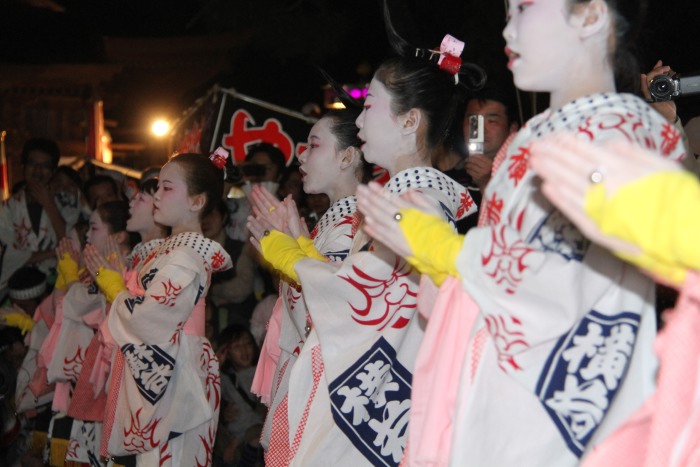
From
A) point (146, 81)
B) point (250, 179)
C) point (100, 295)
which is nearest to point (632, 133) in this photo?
point (100, 295)

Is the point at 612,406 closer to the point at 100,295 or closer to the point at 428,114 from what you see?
the point at 428,114

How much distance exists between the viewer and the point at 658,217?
4.77 ft

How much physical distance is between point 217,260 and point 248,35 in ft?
34.2

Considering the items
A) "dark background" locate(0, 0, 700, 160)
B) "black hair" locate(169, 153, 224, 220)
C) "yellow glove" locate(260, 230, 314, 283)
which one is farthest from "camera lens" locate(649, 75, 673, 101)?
"dark background" locate(0, 0, 700, 160)

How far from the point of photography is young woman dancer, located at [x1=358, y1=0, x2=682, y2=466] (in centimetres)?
192

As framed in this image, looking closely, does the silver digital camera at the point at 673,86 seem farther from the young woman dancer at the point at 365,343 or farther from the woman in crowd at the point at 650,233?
the woman in crowd at the point at 650,233

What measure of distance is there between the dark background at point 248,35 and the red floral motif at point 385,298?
5.33 m

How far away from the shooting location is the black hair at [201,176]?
445cm

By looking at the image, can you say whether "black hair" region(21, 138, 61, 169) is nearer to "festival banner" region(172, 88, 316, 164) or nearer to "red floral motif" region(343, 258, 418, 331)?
"festival banner" region(172, 88, 316, 164)

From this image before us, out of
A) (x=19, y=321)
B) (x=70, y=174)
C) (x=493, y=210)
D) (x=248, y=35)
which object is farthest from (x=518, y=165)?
(x=248, y=35)

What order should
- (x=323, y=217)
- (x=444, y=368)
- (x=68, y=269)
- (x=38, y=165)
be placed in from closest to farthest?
1. (x=444, y=368)
2. (x=323, y=217)
3. (x=68, y=269)
4. (x=38, y=165)

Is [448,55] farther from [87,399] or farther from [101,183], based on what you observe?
[101,183]

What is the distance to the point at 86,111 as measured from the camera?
44.1 feet

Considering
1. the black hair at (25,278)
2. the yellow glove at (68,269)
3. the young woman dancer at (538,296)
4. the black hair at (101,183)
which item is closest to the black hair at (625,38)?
the young woman dancer at (538,296)
